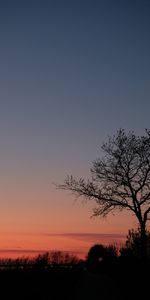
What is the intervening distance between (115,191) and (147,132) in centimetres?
608

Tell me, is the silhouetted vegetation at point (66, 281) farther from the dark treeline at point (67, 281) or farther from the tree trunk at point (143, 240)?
the tree trunk at point (143, 240)

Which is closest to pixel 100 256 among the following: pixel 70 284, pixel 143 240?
pixel 143 240

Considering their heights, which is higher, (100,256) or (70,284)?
(100,256)

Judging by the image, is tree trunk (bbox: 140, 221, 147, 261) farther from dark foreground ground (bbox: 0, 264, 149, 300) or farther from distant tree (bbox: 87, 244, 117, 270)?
dark foreground ground (bbox: 0, 264, 149, 300)

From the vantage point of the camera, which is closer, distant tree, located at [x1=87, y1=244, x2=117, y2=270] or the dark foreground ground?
the dark foreground ground

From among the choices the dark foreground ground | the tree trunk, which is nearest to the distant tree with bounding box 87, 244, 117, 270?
the tree trunk

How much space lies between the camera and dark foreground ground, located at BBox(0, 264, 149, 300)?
23.2 meters

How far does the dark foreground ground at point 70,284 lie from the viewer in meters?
23.2

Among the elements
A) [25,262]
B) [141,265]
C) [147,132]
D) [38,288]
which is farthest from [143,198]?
[38,288]

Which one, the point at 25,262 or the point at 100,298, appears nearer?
the point at 100,298

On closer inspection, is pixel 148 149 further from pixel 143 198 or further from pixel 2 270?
pixel 2 270

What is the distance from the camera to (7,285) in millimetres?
22859

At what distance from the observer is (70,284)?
27.1m

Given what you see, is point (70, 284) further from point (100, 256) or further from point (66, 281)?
point (100, 256)
